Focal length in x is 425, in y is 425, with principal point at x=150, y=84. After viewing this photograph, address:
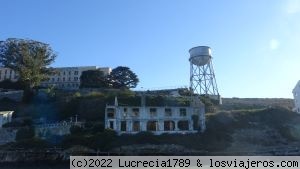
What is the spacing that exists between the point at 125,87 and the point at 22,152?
126 feet

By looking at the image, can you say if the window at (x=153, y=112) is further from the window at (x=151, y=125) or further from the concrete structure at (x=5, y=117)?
Result: the concrete structure at (x=5, y=117)

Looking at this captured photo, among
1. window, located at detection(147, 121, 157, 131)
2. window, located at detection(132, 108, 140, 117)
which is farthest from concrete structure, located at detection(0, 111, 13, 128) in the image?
window, located at detection(147, 121, 157, 131)

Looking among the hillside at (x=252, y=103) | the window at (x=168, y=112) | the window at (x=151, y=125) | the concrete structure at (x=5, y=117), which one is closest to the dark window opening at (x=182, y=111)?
the window at (x=168, y=112)

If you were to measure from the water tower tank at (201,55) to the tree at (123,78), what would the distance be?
1483 cm

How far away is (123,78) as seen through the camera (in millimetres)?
91188

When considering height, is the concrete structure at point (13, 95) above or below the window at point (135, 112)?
above

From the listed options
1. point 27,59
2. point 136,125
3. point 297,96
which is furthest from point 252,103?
point 27,59

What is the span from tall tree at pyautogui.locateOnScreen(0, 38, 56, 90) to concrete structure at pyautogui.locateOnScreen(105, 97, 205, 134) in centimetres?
2733

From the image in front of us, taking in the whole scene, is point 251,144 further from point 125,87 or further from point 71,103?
point 125,87

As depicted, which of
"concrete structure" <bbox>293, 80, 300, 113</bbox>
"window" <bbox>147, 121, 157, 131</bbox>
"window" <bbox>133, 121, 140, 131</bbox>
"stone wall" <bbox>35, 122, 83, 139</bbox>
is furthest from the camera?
"concrete structure" <bbox>293, 80, 300, 113</bbox>

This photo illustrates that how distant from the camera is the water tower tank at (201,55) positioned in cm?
8244

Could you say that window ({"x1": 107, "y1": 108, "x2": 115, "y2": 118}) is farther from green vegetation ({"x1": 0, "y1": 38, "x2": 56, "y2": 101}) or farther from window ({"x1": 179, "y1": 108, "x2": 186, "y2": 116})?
green vegetation ({"x1": 0, "y1": 38, "x2": 56, "y2": 101})

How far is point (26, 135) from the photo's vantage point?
6128 cm

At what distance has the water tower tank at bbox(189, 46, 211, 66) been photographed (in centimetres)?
8244
